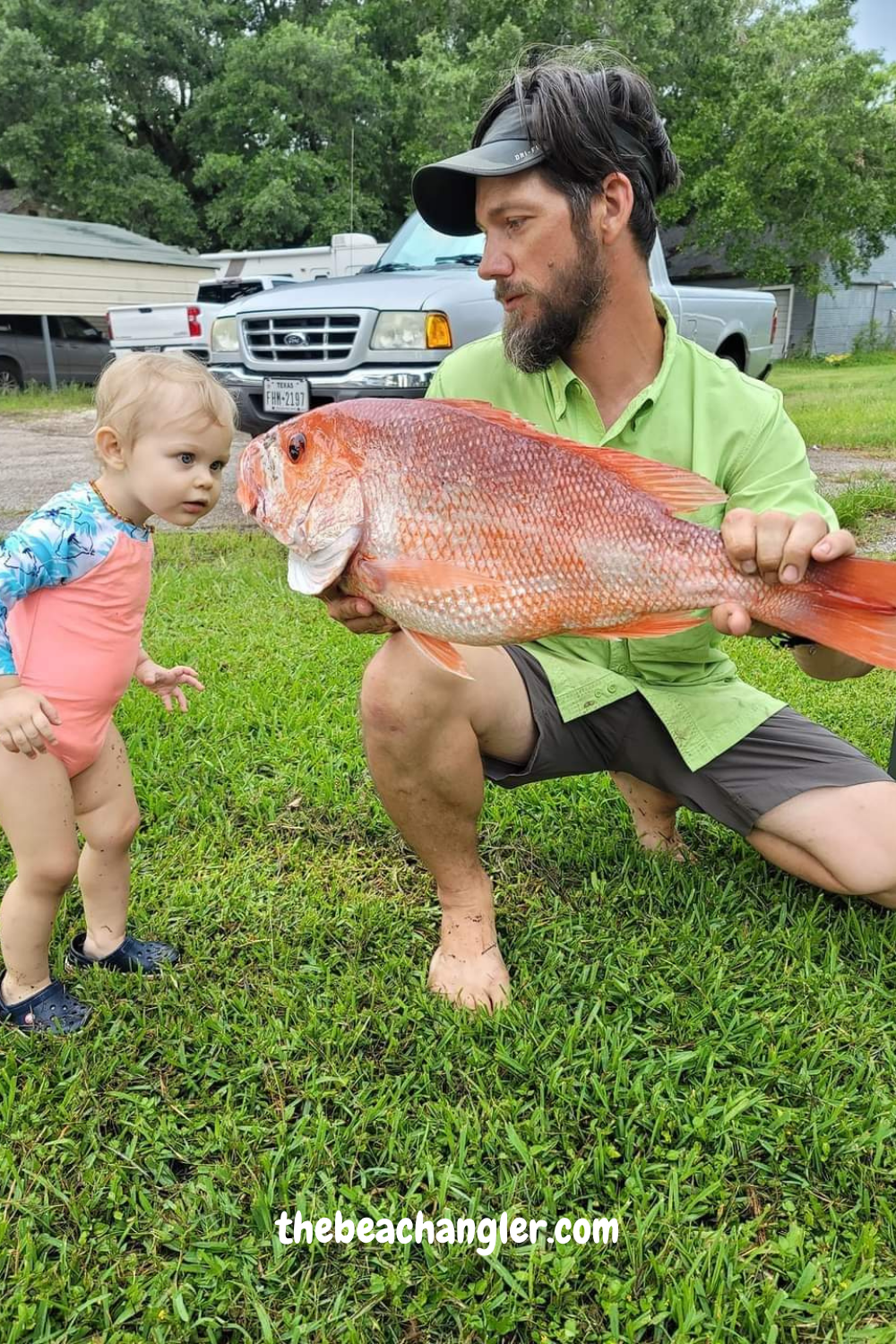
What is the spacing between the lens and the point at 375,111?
29734 millimetres

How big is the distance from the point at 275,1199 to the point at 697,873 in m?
1.60

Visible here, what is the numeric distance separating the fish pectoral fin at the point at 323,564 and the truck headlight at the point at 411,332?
5.13 meters

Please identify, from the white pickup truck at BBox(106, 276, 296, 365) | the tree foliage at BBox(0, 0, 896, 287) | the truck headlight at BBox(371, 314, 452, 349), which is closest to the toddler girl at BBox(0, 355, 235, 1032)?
the truck headlight at BBox(371, 314, 452, 349)

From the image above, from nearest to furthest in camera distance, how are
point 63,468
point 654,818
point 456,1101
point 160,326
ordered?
point 456,1101 < point 654,818 < point 63,468 < point 160,326

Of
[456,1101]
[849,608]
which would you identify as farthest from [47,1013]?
[849,608]

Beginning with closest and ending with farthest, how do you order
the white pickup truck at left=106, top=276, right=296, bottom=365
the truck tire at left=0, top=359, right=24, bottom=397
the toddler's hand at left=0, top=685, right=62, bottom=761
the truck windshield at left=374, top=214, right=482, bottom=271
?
1. the toddler's hand at left=0, top=685, right=62, bottom=761
2. the truck windshield at left=374, top=214, right=482, bottom=271
3. the white pickup truck at left=106, top=276, right=296, bottom=365
4. the truck tire at left=0, top=359, right=24, bottom=397

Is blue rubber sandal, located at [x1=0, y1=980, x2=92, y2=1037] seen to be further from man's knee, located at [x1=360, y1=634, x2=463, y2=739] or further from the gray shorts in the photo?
the gray shorts

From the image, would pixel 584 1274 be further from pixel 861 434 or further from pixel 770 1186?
pixel 861 434

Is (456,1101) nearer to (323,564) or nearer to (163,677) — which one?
(323,564)

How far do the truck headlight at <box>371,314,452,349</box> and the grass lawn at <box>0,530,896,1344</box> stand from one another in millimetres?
4410

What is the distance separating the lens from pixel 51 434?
13.8 metres

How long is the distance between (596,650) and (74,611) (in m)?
1.40

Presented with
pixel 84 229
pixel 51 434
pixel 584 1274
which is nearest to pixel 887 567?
pixel 584 1274

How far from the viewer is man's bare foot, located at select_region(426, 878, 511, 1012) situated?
8.36 ft
